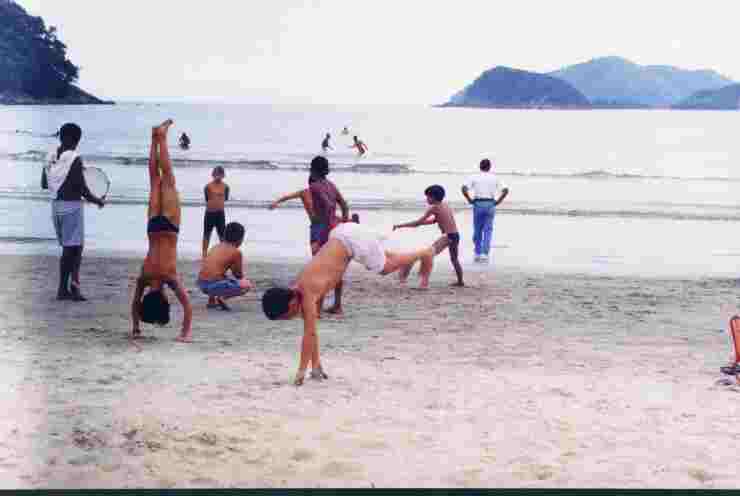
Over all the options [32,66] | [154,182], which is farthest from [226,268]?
[32,66]

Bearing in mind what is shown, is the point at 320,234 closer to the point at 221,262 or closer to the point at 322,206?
the point at 322,206

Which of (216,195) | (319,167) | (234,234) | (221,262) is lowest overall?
(221,262)

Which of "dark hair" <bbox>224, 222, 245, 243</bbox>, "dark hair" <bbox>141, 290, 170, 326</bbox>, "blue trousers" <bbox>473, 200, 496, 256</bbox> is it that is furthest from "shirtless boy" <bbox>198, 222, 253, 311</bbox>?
"blue trousers" <bbox>473, 200, 496, 256</bbox>

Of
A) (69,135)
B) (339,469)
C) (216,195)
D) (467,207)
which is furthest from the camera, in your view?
(467,207)

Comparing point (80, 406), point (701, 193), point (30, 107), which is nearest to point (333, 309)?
point (80, 406)

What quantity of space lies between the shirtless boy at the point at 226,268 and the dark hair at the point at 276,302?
2.95m

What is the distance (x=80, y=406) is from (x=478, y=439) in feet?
7.21

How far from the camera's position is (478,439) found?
5273mm

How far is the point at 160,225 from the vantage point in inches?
292

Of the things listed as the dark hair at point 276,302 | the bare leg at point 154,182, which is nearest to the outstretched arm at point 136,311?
the bare leg at point 154,182

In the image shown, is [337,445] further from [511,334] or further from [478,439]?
[511,334]

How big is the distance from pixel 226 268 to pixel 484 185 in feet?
16.0

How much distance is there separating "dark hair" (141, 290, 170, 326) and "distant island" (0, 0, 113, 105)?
48.8 metres

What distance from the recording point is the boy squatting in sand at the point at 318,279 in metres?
5.88
